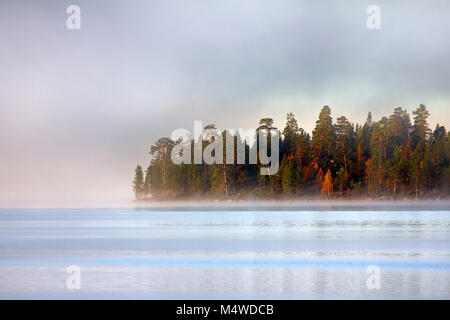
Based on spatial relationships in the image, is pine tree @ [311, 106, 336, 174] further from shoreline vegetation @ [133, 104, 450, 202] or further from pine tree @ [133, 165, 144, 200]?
pine tree @ [133, 165, 144, 200]

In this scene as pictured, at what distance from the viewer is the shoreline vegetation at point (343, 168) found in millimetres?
126938

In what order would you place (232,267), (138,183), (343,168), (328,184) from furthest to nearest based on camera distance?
(138,183)
(343,168)
(328,184)
(232,267)

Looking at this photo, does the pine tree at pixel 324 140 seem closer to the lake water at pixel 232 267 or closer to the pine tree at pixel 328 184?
the pine tree at pixel 328 184

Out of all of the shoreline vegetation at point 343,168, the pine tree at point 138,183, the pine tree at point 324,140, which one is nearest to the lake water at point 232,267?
the shoreline vegetation at point 343,168

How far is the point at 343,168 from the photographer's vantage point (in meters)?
138

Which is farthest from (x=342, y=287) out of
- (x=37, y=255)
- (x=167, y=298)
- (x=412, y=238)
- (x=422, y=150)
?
(x=422, y=150)

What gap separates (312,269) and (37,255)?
523 inches

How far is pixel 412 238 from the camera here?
34375mm

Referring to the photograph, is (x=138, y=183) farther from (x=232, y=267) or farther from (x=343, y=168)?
(x=232, y=267)

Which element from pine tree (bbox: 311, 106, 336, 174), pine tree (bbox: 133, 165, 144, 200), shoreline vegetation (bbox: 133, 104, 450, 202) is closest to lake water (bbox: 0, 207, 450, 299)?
shoreline vegetation (bbox: 133, 104, 450, 202)

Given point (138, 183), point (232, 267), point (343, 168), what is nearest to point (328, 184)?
point (343, 168)
